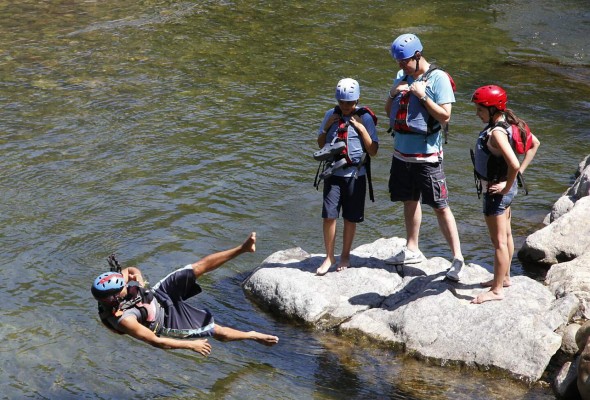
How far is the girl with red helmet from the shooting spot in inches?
259

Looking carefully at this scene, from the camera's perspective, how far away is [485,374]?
673 cm

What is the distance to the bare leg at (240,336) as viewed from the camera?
6.77m

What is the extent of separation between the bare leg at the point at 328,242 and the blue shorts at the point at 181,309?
1.40m

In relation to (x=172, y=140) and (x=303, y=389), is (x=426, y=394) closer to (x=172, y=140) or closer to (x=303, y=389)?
(x=303, y=389)

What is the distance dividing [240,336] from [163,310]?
25.9 inches

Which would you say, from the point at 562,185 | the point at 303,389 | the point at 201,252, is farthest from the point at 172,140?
the point at 303,389

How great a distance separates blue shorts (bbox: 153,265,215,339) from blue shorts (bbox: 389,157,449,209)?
1966mm

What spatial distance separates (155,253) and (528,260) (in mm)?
3842

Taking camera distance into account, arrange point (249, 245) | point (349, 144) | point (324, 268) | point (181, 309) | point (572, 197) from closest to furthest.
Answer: point (249, 245) < point (181, 309) < point (349, 144) < point (324, 268) < point (572, 197)

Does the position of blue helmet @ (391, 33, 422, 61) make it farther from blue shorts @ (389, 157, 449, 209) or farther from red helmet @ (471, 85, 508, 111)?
blue shorts @ (389, 157, 449, 209)

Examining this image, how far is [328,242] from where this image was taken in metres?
7.74

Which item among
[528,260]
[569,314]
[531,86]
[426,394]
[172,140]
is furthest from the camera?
[531,86]

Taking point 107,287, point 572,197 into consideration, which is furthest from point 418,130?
point 572,197

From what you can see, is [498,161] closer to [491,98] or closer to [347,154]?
[491,98]
